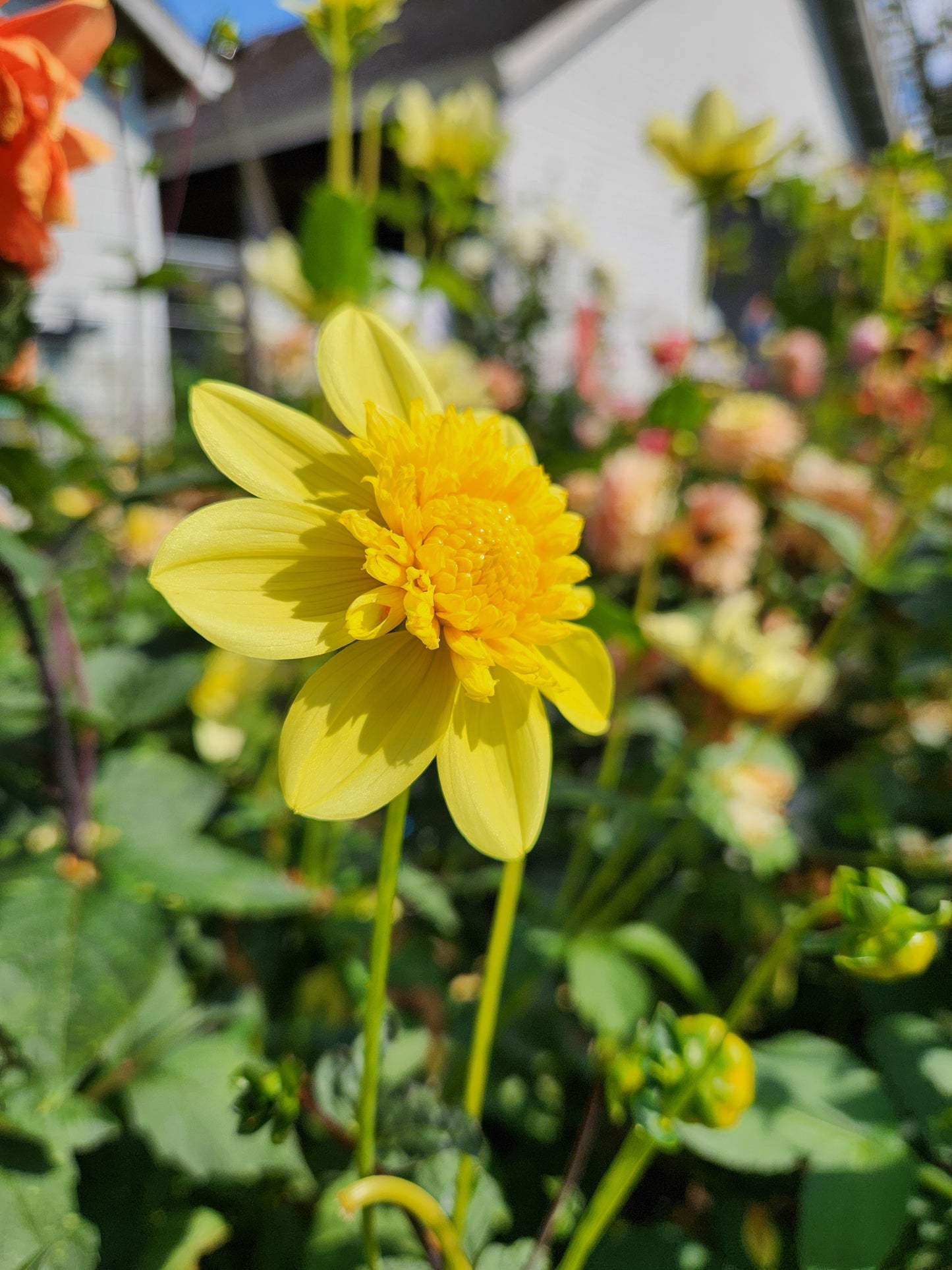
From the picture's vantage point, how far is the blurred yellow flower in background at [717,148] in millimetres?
878

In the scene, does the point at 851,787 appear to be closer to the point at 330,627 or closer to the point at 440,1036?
the point at 440,1036

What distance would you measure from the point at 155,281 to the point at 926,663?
3.48 ft

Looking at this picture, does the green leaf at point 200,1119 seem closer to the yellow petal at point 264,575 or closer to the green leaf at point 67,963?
the green leaf at point 67,963

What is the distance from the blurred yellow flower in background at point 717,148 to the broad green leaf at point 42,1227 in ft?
3.71

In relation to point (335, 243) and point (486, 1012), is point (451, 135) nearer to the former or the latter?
point (335, 243)

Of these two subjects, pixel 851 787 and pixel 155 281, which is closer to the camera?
pixel 155 281

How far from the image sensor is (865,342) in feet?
5.68

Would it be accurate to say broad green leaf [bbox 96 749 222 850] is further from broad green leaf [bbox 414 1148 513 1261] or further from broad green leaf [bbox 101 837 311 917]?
broad green leaf [bbox 414 1148 513 1261]

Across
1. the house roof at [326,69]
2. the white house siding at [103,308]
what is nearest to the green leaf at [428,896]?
the white house siding at [103,308]

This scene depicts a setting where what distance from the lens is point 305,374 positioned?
286 cm

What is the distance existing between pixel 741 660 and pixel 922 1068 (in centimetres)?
44

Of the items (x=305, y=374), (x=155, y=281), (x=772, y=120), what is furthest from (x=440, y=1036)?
(x=305, y=374)

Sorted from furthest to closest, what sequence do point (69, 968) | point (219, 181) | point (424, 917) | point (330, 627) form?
point (219, 181)
point (424, 917)
point (69, 968)
point (330, 627)

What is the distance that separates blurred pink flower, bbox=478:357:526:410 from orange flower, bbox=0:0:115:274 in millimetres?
1386
